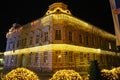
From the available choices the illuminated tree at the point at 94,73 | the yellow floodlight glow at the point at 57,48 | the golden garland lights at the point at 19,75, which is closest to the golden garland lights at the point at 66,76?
the illuminated tree at the point at 94,73

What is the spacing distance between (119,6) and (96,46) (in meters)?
31.0

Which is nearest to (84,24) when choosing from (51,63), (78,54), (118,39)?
(78,54)

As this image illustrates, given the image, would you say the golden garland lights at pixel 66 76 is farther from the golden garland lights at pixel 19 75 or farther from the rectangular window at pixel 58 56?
the rectangular window at pixel 58 56

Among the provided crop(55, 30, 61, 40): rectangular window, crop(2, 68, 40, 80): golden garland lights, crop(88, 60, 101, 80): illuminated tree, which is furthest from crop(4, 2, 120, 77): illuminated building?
crop(2, 68, 40, 80): golden garland lights

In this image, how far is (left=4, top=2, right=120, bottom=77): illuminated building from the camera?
24.3 meters

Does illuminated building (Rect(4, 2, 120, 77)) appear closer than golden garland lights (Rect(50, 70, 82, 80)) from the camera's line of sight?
No

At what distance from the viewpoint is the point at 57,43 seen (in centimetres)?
2430

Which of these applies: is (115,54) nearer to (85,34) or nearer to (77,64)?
(85,34)

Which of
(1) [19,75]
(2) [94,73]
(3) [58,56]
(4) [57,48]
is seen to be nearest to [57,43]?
(4) [57,48]

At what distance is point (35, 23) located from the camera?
95.5ft

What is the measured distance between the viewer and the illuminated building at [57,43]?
24.3 meters

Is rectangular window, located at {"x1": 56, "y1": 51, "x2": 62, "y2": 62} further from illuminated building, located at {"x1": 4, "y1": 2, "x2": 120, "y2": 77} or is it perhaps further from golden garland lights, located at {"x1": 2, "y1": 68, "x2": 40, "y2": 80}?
golden garland lights, located at {"x1": 2, "y1": 68, "x2": 40, "y2": 80}

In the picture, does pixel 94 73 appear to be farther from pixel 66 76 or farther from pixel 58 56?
pixel 58 56

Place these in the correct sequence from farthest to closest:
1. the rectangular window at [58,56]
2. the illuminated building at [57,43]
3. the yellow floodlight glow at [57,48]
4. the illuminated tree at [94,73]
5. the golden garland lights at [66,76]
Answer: the illuminated building at [57,43] < the yellow floodlight glow at [57,48] < the rectangular window at [58,56] < the illuminated tree at [94,73] < the golden garland lights at [66,76]
